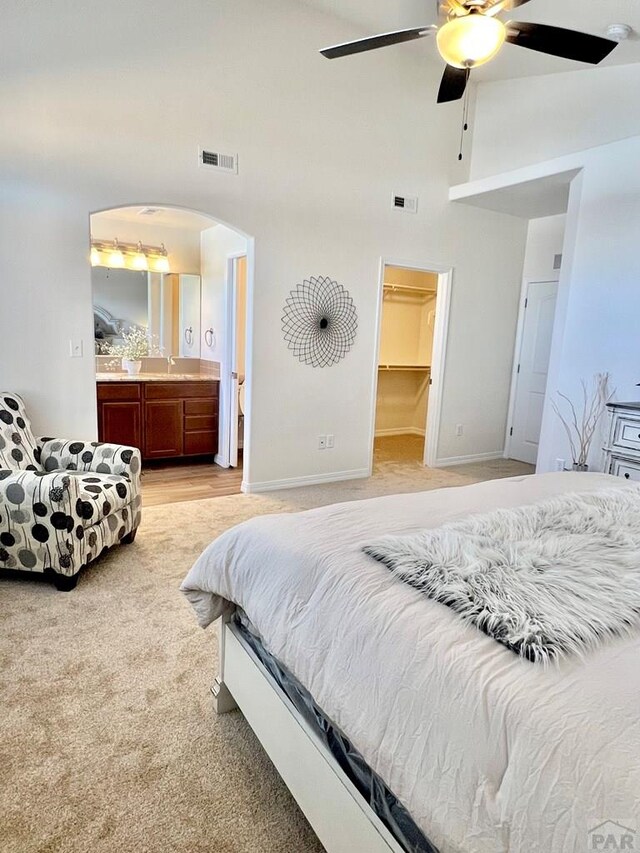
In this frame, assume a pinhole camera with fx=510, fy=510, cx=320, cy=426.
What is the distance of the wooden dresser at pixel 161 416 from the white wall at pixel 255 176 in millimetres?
1222

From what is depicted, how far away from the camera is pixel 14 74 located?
307 centimetres

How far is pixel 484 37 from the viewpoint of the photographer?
6.72 feet

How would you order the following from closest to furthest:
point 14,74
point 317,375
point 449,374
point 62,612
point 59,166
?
point 62,612
point 14,74
point 59,166
point 317,375
point 449,374

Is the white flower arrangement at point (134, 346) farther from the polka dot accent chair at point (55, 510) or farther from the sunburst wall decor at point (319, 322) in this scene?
the polka dot accent chair at point (55, 510)

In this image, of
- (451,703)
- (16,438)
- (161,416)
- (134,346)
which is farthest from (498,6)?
(134,346)

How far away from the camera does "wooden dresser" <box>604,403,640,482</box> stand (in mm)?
3281

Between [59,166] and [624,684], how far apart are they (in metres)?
3.90

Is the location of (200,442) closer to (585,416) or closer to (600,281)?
(585,416)

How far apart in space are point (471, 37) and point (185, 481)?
3.93 metres

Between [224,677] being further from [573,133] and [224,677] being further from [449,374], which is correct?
[573,133]

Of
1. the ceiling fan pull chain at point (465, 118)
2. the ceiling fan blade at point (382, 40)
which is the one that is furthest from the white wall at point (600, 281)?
the ceiling fan blade at point (382, 40)

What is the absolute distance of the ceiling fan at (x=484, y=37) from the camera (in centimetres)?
203


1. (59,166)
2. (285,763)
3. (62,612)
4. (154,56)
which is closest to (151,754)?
(285,763)

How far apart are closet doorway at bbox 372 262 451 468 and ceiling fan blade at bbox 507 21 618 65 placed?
4352 millimetres
